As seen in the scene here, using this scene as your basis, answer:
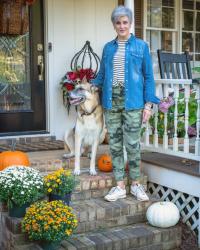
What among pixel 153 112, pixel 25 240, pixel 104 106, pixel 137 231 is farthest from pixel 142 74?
pixel 25 240

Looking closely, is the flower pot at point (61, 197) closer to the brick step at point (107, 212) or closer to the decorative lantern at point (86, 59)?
the brick step at point (107, 212)

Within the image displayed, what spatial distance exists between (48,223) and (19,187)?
386mm

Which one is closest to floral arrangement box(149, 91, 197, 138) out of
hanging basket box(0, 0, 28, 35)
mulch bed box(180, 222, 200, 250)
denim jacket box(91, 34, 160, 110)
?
denim jacket box(91, 34, 160, 110)

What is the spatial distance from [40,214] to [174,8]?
443 cm

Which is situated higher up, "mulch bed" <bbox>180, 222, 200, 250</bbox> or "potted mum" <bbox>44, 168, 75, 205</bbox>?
"potted mum" <bbox>44, 168, 75, 205</bbox>

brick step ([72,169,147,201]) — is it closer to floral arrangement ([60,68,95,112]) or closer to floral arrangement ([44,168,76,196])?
floral arrangement ([44,168,76,196])

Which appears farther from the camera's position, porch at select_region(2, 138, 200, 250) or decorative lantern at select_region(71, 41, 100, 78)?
decorative lantern at select_region(71, 41, 100, 78)

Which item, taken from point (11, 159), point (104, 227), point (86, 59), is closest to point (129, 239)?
point (104, 227)

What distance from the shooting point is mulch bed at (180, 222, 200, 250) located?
366 cm

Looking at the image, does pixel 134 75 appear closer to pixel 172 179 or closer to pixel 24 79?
pixel 172 179

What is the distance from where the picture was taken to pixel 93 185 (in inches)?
152

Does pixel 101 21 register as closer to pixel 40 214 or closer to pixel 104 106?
pixel 104 106

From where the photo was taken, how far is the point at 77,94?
3.78m

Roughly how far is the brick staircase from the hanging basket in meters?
1.99
